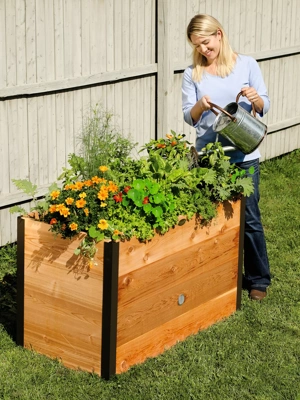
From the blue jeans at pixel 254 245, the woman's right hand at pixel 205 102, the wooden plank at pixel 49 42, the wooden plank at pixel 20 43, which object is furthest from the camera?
the wooden plank at pixel 49 42

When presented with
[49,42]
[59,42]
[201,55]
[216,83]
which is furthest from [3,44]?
[216,83]

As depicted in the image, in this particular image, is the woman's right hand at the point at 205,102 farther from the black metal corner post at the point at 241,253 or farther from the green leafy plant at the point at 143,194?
the black metal corner post at the point at 241,253

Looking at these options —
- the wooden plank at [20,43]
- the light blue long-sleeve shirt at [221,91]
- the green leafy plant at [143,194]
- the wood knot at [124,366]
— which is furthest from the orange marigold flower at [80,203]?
the wooden plank at [20,43]

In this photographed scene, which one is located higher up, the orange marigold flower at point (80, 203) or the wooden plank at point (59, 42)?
the wooden plank at point (59, 42)

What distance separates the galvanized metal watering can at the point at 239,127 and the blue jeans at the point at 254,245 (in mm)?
234

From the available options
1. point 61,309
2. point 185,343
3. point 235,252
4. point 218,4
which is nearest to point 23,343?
point 61,309

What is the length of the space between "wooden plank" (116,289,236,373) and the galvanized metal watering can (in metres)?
0.89

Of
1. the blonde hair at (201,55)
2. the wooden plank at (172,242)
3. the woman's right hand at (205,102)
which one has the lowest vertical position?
the wooden plank at (172,242)

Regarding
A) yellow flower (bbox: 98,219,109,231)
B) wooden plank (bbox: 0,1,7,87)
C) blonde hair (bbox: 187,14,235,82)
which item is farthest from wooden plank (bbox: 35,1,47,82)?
yellow flower (bbox: 98,219,109,231)

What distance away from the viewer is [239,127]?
5.00 metres

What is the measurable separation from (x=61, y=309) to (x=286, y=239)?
9.09ft

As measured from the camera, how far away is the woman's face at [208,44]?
5082 mm

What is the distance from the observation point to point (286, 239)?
270 inches

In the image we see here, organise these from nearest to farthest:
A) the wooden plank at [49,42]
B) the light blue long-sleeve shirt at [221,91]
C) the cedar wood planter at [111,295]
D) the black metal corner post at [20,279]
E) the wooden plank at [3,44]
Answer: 1. the cedar wood planter at [111,295]
2. the black metal corner post at [20,279]
3. the light blue long-sleeve shirt at [221,91]
4. the wooden plank at [3,44]
5. the wooden plank at [49,42]
